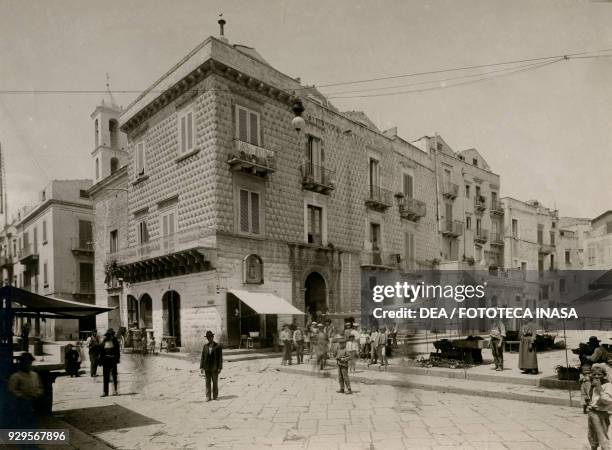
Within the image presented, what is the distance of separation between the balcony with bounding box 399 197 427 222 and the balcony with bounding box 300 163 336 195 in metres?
6.01

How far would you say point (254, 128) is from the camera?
779 inches

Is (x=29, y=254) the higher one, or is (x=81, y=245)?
(x=81, y=245)

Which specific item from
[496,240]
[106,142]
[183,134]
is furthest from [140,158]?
[496,240]

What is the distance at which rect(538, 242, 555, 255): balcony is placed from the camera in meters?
41.5

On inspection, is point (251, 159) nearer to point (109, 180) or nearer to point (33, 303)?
point (109, 180)

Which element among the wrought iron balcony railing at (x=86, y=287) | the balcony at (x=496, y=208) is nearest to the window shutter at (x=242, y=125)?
the wrought iron balcony railing at (x=86, y=287)

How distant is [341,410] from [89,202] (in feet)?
85.3

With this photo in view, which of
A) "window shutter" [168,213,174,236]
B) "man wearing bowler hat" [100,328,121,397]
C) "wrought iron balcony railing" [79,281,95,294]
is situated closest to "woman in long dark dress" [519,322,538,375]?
"man wearing bowler hat" [100,328,121,397]

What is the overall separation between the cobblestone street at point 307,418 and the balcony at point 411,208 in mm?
16762

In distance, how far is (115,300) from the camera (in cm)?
2416

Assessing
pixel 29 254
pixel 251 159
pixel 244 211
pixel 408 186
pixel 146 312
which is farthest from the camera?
pixel 408 186

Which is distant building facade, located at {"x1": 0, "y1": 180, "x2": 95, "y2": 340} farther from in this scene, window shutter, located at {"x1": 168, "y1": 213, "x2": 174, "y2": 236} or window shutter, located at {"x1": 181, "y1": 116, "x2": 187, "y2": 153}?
window shutter, located at {"x1": 181, "y1": 116, "x2": 187, "y2": 153}

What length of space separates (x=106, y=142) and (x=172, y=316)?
14.9 meters

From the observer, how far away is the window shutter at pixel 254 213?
1945cm
